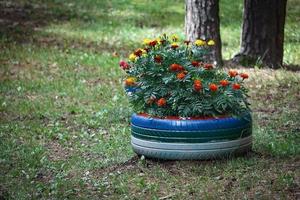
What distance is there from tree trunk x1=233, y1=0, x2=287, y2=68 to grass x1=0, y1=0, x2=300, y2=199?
0.47 meters

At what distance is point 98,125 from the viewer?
9188 mm

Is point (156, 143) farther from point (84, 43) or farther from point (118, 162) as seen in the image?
point (84, 43)

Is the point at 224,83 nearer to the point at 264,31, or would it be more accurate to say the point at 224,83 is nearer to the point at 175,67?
the point at 175,67

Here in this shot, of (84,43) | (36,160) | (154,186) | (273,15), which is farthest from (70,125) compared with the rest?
(84,43)

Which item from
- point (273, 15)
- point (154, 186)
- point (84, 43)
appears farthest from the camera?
point (84, 43)

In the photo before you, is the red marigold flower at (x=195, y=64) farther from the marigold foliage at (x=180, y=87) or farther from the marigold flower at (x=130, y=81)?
the marigold flower at (x=130, y=81)

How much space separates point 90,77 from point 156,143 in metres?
5.49

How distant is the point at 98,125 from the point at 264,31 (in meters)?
4.10

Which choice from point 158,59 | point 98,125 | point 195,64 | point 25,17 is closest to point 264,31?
point 98,125

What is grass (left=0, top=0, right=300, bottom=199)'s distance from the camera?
6.50m

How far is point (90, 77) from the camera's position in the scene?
40.1 feet

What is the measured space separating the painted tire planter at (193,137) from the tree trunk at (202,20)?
5044 mm

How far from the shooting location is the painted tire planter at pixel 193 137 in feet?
22.1

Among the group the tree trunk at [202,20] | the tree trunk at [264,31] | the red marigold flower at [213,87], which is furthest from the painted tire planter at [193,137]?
the tree trunk at [264,31]
